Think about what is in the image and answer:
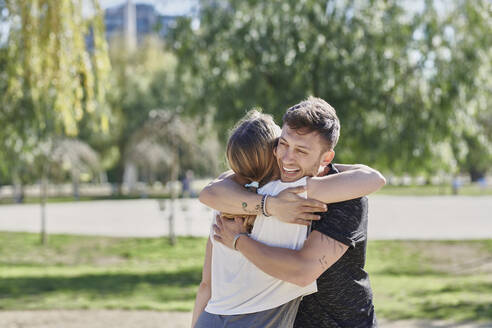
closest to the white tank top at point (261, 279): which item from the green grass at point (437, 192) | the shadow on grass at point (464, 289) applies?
the shadow on grass at point (464, 289)

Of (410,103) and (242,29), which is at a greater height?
(242,29)

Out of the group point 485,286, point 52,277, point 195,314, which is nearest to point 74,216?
point 52,277

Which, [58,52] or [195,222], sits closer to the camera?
[58,52]

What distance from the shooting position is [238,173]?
2074 mm

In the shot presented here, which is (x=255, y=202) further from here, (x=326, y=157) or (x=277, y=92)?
(x=277, y=92)

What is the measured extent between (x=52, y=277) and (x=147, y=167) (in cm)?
2345

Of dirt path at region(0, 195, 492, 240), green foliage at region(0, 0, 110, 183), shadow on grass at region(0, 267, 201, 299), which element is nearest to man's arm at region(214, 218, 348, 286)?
green foliage at region(0, 0, 110, 183)

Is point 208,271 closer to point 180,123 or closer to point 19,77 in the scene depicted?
point 19,77

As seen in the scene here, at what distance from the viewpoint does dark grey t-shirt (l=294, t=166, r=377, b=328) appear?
79.0 inches

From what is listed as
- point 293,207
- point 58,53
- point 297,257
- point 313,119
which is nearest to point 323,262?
point 297,257

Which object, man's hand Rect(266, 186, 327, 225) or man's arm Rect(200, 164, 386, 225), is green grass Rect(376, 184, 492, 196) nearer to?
man's arm Rect(200, 164, 386, 225)

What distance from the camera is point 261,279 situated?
1950mm

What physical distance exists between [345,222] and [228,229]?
37 cm

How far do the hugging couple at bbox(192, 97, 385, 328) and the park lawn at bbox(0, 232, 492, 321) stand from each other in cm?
526
